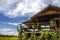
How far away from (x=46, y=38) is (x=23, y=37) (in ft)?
9.09

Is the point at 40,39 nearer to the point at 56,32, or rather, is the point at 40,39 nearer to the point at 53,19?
the point at 56,32

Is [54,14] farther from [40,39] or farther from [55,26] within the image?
[40,39]

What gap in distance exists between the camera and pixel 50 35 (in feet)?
66.7

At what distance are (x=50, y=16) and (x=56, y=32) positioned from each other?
3.74m

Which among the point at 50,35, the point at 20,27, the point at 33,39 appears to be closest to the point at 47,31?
the point at 50,35

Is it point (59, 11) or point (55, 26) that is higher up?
point (59, 11)

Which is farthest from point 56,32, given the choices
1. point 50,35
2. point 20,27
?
point 20,27

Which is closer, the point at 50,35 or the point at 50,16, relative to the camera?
the point at 50,35

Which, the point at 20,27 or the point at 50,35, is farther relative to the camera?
the point at 20,27

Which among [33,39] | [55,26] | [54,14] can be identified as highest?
[54,14]

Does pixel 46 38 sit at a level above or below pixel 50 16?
below

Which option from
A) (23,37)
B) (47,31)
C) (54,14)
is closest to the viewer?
(47,31)

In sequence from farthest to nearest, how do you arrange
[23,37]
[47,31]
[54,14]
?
[54,14] < [23,37] < [47,31]

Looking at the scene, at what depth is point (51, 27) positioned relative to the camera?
22.4 metres
